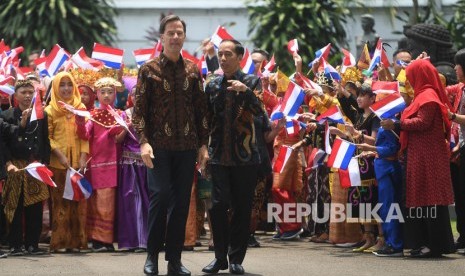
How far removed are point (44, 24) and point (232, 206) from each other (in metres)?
13.6

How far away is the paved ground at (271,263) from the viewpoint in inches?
460

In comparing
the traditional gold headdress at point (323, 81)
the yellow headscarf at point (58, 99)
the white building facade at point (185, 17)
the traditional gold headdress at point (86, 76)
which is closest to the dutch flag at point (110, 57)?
the traditional gold headdress at point (86, 76)

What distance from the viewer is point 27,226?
44.3ft

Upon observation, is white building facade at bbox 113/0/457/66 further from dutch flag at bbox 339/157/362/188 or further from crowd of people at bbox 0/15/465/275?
dutch flag at bbox 339/157/362/188

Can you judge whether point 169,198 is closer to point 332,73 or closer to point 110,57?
point 332,73

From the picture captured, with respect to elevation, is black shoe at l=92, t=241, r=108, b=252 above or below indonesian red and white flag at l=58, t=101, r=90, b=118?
below

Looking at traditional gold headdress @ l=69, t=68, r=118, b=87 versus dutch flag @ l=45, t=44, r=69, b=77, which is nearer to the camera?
traditional gold headdress @ l=69, t=68, r=118, b=87

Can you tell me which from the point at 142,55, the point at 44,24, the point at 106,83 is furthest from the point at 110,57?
the point at 44,24

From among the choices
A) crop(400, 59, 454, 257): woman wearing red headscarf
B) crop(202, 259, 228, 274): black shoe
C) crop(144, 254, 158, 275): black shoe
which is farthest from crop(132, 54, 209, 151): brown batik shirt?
crop(400, 59, 454, 257): woman wearing red headscarf

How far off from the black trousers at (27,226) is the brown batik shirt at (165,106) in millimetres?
2902

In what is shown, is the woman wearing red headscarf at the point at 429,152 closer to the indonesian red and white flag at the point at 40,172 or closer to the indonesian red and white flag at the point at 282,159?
the indonesian red and white flag at the point at 282,159

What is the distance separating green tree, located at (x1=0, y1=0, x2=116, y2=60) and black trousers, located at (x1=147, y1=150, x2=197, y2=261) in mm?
13434

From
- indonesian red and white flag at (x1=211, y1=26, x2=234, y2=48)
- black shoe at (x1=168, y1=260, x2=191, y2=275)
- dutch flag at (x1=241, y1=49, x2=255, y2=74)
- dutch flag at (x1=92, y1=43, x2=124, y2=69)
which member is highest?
indonesian red and white flag at (x1=211, y1=26, x2=234, y2=48)

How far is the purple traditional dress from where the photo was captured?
1400 cm
